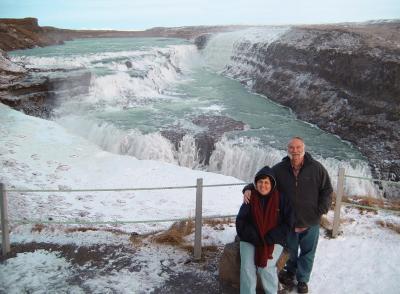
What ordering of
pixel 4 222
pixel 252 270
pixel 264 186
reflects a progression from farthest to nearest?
pixel 4 222
pixel 252 270
pixel 264 186

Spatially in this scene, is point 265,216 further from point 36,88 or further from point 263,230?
point 36,88

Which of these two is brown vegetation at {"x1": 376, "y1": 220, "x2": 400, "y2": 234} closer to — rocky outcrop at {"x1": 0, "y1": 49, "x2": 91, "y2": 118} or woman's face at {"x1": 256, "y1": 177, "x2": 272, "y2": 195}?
woman's face at {"x1": 256, "y1": 177, "x2": 272, "y2": 195}

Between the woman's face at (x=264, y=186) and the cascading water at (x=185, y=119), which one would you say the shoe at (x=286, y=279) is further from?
the cascading water at (x=185, y=119)

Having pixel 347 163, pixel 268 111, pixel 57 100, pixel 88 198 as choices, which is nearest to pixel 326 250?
pixel 88 198

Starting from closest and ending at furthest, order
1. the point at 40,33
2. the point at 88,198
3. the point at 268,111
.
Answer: the point at 88,198 → the point at 268,111 → the point at 40,33

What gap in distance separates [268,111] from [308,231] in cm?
1725

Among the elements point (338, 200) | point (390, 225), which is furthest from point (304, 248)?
point (390, 225)

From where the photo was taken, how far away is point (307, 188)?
4.93 m

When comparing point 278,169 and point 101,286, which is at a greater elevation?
point 278,169

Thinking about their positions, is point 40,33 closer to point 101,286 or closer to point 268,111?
point 268,111

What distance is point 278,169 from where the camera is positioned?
5047mm

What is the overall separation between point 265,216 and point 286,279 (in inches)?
59.0

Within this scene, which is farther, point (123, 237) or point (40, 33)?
point (40, 33)

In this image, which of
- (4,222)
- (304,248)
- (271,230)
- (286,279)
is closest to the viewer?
(271,230)
